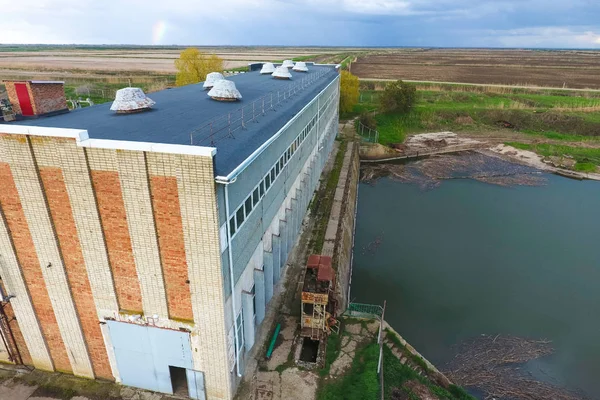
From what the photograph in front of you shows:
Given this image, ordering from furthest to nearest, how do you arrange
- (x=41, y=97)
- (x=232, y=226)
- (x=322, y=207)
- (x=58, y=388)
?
(x=322, y=207) → (x=41, y=97) → (x=58, y=388) → (x=232, y=226)

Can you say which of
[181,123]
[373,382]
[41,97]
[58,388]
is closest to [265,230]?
[181,123]

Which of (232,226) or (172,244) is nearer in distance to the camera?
(172,244)

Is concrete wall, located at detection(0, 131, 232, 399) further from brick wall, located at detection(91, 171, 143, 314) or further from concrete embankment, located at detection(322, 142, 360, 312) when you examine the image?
concrete embankment, located at detection(322, 142, 360, 312)

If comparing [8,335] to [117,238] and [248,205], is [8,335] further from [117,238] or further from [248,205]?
[248,205]

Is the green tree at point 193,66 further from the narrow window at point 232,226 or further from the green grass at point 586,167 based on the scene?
the green grass at point 586,167

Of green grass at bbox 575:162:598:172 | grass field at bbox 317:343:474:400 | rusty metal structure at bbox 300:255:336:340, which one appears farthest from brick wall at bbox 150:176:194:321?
green grass at bbox 575:162:598:172

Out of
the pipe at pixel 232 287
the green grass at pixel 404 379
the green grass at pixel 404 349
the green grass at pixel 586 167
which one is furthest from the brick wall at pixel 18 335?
the green grass at pixel 586 167
